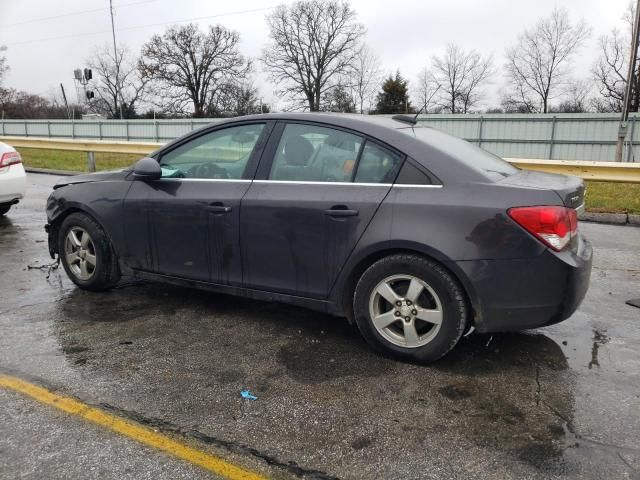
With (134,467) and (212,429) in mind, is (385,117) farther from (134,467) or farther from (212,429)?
(134,467)

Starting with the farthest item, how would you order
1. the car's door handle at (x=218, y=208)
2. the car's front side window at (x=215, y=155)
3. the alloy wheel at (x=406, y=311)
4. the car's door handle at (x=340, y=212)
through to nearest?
1. the car's front side window at (x=215, y=155)
2. the car's door handle at (x=218, y=208)
3. the car's door handle at (x=340, y=212)
4. the alloy wheel at (x=406, y=311)

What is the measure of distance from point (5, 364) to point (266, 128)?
2.31 m

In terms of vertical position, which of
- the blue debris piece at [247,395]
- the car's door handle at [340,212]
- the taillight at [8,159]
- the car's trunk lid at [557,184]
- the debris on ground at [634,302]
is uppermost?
the car's trunk lid at [557,184]

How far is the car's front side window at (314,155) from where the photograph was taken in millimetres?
3666

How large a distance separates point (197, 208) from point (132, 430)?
1.82 m

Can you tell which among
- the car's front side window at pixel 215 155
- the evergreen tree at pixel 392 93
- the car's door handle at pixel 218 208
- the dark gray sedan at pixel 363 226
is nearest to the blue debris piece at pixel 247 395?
the dark gray sedan at pixel 363 226

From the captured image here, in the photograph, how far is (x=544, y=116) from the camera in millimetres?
24406

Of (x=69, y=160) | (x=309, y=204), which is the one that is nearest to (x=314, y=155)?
(x=309, y=204)

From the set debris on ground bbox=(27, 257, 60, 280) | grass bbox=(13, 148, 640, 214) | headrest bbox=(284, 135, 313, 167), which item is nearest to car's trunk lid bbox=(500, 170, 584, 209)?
headrest bbox=(284, 135, 313, 167)

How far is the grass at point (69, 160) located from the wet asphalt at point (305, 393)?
41.1ft

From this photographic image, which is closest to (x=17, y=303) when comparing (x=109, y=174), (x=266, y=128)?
(x=109, y=174)

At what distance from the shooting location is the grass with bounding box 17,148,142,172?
1684 cm

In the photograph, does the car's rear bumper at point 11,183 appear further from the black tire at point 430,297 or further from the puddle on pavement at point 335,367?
the black tire at point 430,297

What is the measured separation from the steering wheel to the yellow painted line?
1.87 metres
